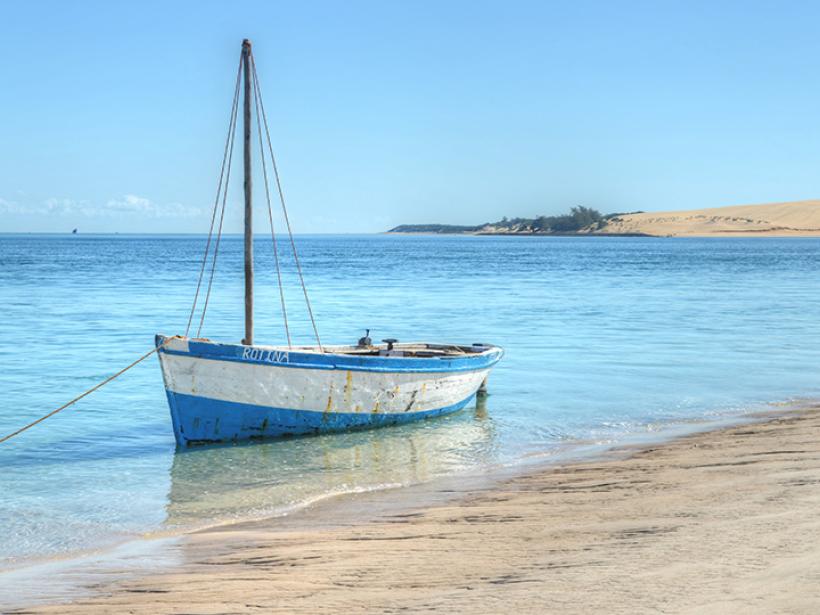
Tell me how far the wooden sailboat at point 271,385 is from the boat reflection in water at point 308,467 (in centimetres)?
26

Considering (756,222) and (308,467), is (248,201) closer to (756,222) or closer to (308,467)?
(308,467)

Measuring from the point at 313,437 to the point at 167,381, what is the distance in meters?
2.21

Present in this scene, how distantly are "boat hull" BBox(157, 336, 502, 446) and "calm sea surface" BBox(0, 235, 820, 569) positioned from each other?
0.97 ft

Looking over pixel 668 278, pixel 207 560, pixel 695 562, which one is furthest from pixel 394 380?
pixel 668 278

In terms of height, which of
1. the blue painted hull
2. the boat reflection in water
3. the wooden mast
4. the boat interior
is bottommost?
the boat reflection in water

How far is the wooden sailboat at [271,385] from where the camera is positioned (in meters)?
12.1

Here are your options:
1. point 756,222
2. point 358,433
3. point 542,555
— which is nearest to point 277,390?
point 358,433

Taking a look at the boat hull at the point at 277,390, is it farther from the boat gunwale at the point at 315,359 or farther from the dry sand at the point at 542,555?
the dry sand at the point at 542,555

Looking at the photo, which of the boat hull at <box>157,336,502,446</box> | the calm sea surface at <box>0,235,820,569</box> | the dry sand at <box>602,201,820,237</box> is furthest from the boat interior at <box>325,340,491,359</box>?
the dry sand at <box>602,201,820,237</box>

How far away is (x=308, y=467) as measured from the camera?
11.4m

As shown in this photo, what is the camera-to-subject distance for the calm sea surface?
9.95m

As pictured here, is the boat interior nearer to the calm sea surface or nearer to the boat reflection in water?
the calm sea surface

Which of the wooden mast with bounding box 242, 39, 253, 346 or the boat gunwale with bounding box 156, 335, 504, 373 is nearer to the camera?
the boat gunwale with bounding box 156, 335, 504, 373

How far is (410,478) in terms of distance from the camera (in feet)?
34.9
